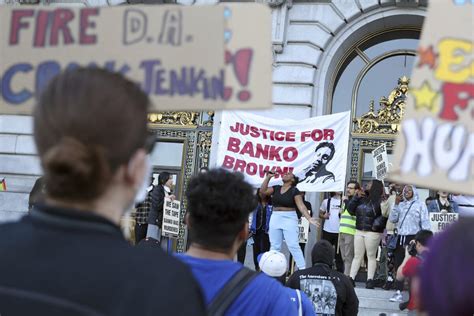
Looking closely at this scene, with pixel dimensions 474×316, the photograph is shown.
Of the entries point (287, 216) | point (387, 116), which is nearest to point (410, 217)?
point (287, 216)

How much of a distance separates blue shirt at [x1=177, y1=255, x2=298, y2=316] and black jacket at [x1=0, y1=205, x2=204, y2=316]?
1.27 metres

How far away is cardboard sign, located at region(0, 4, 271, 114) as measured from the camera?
3154mm

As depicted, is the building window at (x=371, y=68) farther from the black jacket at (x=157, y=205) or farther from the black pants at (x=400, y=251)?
the black pants at (x=400, y=251)

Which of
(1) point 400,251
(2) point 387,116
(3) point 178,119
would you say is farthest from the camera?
(3) point 178,119

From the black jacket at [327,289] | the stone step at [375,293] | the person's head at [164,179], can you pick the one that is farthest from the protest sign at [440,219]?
the black jacket at [327,289]

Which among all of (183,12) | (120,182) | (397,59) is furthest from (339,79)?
(120,182)

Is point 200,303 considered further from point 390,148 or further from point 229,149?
point 390,148

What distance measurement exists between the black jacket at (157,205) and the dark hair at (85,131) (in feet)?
41.3

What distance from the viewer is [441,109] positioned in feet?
10.1

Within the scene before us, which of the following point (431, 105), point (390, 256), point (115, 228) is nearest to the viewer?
point (115, 228)

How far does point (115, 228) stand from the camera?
1976 mm

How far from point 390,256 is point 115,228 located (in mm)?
11280

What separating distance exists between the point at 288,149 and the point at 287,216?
1.33m

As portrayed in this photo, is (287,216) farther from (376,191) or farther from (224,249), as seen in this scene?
(224,249)
